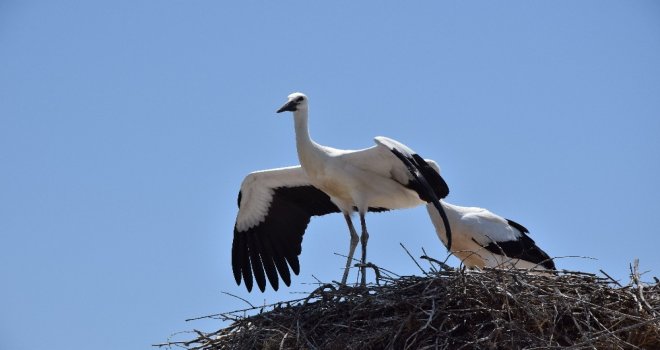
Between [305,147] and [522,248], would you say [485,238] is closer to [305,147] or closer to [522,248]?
[522,248]

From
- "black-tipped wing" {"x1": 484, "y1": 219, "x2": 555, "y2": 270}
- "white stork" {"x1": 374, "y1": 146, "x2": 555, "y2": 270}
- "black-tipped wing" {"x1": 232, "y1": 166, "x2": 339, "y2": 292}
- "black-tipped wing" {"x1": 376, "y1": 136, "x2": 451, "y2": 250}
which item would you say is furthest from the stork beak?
"black-tipped wing" {"x1": 484, "y1": 219, "x2": 555, "y2": 270}

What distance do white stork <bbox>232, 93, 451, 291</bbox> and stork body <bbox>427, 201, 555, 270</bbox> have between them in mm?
531

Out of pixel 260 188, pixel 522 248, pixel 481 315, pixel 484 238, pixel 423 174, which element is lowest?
pixel 481 315

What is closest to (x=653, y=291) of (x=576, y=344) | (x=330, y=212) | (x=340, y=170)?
(x=576, y=344)

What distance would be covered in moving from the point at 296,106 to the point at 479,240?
2121 millimetres

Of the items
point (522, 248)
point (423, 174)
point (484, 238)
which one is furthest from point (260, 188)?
point (522, 248)

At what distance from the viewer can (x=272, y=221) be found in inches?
489

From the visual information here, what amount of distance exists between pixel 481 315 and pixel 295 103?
3.42 meters

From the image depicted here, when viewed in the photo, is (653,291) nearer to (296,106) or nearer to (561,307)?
(561,307)

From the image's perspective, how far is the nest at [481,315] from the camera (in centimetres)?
873

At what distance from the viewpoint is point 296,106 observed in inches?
459

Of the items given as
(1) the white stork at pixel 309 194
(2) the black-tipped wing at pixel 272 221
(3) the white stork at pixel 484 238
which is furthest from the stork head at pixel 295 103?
(3) the white stork at pixel 484 238

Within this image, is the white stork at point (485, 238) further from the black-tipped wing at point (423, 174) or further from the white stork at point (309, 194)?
the black-tipped wing at point (423, 174)

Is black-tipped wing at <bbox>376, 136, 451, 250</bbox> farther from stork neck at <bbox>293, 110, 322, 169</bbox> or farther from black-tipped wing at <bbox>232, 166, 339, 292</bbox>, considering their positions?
black-tipped wing at <bbox>232, 166, 339, 292</bbox>
